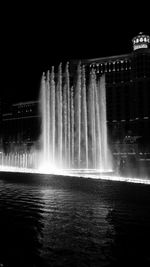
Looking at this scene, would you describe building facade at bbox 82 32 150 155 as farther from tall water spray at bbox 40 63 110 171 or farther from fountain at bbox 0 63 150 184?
tall water spray at bbox 40 63 110 171

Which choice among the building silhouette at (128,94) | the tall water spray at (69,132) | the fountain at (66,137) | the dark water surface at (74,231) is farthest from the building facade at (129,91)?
the dark water surface at (74,231)

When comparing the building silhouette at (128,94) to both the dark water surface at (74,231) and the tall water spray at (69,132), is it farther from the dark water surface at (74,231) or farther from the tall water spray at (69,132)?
the dark water surface at (74,231)

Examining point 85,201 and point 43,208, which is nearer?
point 43,208

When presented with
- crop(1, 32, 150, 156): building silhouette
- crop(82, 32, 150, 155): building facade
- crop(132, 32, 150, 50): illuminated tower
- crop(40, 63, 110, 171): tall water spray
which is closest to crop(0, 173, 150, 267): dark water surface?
crop(40, 63, 110, 171): tall water spray

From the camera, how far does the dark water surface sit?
5.11 metres

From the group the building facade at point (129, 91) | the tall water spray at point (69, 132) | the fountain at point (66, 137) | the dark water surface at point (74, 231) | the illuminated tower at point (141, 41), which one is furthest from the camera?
the illuminated tower at point (141, 41)

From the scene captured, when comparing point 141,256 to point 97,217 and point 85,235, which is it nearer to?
point 85,235

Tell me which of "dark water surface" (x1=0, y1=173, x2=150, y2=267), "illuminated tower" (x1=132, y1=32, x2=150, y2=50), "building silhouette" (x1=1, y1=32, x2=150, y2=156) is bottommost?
"dark water surface" (x1=0, y1=173, x2=150, y2=267)

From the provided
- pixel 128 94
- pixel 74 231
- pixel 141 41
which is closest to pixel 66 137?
pixel 74 231

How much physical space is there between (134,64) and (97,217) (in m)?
73.4

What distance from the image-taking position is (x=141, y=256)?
5203 mm

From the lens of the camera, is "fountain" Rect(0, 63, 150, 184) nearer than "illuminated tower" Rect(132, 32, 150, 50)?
Yes

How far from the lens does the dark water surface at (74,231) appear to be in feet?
16.8

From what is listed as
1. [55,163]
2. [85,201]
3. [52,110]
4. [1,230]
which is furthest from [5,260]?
[52,110]
